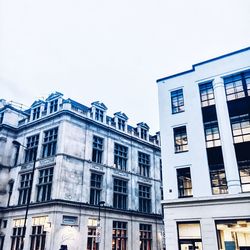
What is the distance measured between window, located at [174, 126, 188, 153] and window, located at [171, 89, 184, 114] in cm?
170

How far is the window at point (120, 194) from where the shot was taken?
33844 mm

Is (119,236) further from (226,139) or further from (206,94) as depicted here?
(206,94)

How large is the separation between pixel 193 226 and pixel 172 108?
31.9ft

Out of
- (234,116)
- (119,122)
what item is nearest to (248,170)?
(234,116)

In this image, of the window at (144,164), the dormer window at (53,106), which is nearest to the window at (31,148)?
the dormer window at (53,106)

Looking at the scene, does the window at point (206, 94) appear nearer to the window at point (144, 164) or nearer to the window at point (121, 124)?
the window at point (121, 124)

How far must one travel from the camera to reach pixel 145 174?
3997 cm

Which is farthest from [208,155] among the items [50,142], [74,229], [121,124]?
[121,124]

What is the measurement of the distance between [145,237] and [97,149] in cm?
1373

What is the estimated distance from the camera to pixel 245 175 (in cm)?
1859

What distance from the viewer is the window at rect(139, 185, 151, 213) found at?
123 feet

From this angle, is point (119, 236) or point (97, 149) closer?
point (119, 236)

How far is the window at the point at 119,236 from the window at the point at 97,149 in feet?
25.9

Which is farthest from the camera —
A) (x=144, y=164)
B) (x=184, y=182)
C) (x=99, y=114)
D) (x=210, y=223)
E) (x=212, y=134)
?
(x=144, y=164)
